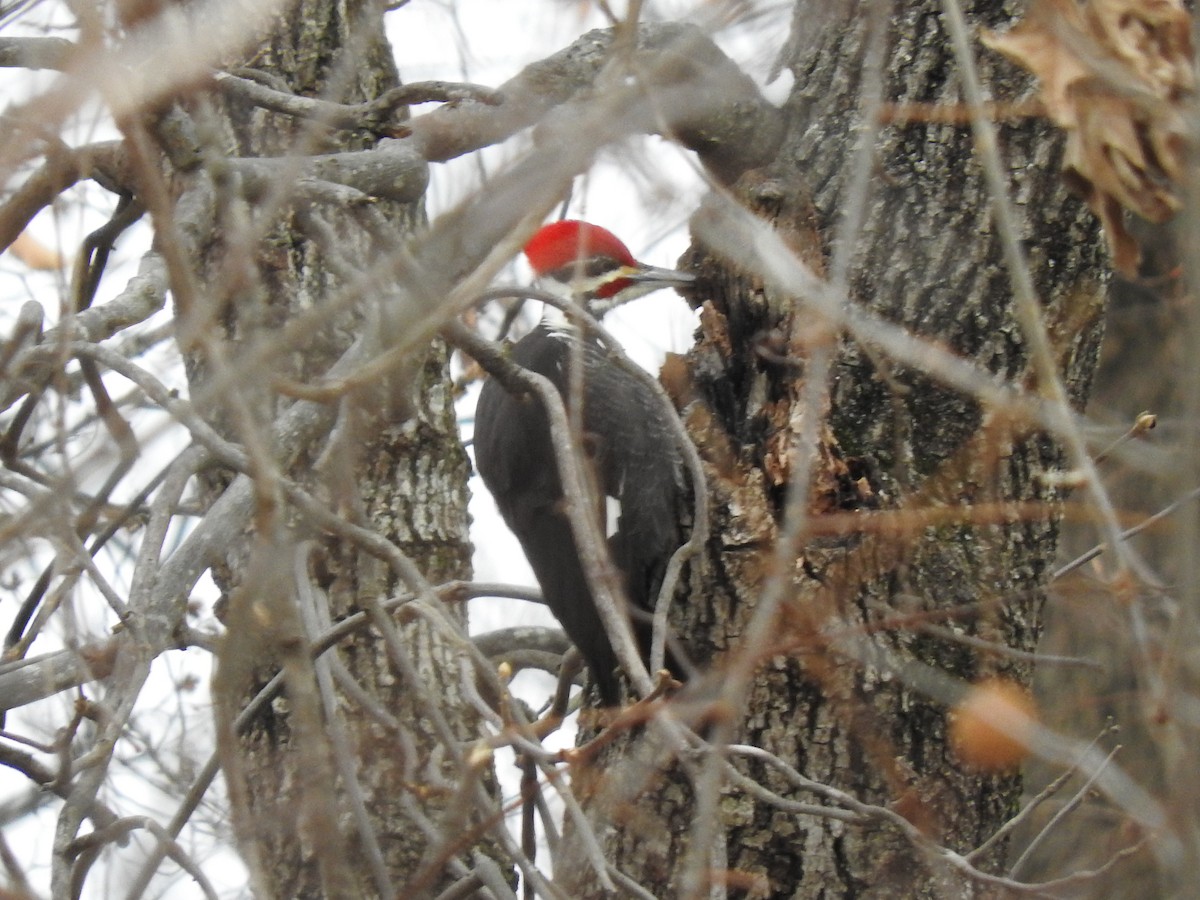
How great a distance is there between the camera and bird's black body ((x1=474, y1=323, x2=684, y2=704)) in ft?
11.8

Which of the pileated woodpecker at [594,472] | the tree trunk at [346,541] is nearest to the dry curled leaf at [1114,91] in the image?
the tree trunk at [346,541]

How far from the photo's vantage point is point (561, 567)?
3680mm

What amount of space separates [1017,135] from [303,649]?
6.14 ft

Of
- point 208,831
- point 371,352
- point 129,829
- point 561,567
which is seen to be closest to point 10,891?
point 129,829

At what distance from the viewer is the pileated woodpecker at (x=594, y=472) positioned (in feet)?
11.7

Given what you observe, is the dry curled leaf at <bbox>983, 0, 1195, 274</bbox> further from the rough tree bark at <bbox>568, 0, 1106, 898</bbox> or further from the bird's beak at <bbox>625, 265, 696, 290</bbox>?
the bird's beak at <bbox>625, 265, 696, 290</bbox>

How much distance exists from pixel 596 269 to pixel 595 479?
3.50ft

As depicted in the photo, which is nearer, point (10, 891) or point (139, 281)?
point (10, 891)

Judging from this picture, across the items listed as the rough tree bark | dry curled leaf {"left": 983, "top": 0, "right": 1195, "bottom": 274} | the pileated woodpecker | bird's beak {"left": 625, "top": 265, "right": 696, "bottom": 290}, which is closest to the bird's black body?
the pileated woodpecker

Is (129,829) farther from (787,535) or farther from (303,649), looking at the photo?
(787,535)

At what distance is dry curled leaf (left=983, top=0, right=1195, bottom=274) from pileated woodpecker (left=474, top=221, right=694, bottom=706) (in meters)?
1.68

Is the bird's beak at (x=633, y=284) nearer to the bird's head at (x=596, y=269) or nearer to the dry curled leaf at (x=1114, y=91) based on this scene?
the bird's head at (x=596, y=269)

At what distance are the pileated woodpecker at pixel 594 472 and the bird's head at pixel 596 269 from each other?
0.01 meters

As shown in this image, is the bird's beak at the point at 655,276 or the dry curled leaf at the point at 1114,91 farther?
the bird's beak at the point at 655,276
